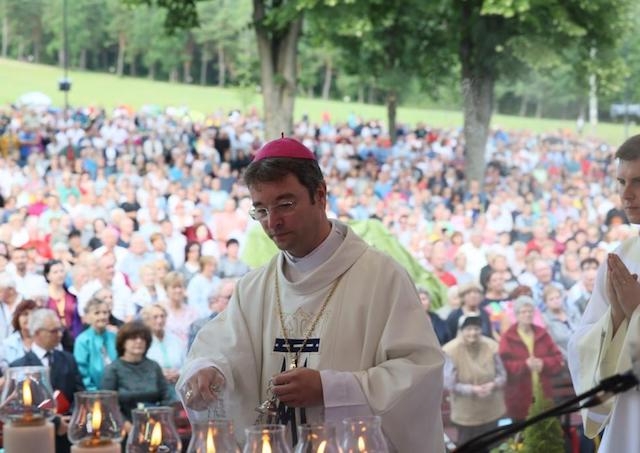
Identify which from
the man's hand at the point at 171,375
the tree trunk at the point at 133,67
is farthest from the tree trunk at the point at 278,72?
the man's hand at the point at 171,375

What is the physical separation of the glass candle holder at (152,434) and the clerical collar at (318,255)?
3.77ft

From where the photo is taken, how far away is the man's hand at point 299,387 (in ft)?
9.52

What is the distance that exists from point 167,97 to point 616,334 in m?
6.81

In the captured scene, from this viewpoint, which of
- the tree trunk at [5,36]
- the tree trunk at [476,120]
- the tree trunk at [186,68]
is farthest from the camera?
the tree trunk at [476,120]

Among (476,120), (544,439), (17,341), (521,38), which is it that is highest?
(521,38)

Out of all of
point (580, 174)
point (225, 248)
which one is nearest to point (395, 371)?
point (225, 248)

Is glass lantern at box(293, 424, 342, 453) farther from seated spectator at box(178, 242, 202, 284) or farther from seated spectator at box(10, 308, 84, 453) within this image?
seated spectator at box(178, 242, 202, 284)

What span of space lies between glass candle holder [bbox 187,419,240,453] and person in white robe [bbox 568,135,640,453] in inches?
54.2

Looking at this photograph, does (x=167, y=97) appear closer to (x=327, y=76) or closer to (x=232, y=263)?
(x=327, y=76)

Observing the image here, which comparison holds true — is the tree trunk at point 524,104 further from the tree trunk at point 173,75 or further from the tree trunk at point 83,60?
the tree trunk at point 83,60

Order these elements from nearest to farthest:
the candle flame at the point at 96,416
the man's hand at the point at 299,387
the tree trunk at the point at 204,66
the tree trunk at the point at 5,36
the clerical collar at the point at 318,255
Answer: the candle flame at the point at 96,416, the man's hand at the point at 299,387, the clerical collar at the point at 318,255, the tree trunk at the point at 5,36, the tree trunk at the point at 204,66

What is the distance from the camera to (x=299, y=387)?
2916 mm

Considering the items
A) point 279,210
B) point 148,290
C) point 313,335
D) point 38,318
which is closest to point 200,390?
point 313,335

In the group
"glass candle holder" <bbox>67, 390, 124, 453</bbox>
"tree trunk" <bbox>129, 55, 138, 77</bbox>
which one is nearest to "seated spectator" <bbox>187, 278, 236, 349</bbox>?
"tree trunk" <bbox>129, 55, 138, 77</bbox>
